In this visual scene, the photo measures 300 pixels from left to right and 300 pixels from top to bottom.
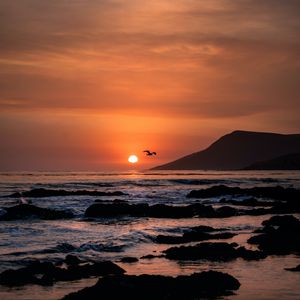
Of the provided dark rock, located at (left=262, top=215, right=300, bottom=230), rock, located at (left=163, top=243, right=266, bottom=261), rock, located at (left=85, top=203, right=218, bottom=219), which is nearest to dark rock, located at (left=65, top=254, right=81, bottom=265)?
rock, located at (left=163, top=243, right=266, bottom=261)

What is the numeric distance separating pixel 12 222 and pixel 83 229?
627cm

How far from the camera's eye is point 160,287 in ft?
48.0

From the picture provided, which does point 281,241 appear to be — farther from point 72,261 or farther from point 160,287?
point 160,287

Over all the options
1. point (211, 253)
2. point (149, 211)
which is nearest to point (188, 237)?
point (211, 253)

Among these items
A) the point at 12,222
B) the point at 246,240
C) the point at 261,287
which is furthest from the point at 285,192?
the point at 261,287

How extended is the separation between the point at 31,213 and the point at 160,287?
2779 centimetres

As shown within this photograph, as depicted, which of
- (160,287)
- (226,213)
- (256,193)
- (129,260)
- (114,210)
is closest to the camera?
(160,287)

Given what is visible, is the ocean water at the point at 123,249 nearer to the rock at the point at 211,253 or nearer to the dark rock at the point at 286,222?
the rock at the point at 211,253

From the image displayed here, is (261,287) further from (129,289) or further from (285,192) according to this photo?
(285,192)

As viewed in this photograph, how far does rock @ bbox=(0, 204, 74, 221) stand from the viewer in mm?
39406

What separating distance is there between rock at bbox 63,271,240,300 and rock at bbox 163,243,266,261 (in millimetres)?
4619

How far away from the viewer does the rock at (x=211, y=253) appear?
804 inches

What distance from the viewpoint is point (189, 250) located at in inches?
822

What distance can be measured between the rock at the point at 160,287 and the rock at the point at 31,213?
24984 millimetres
